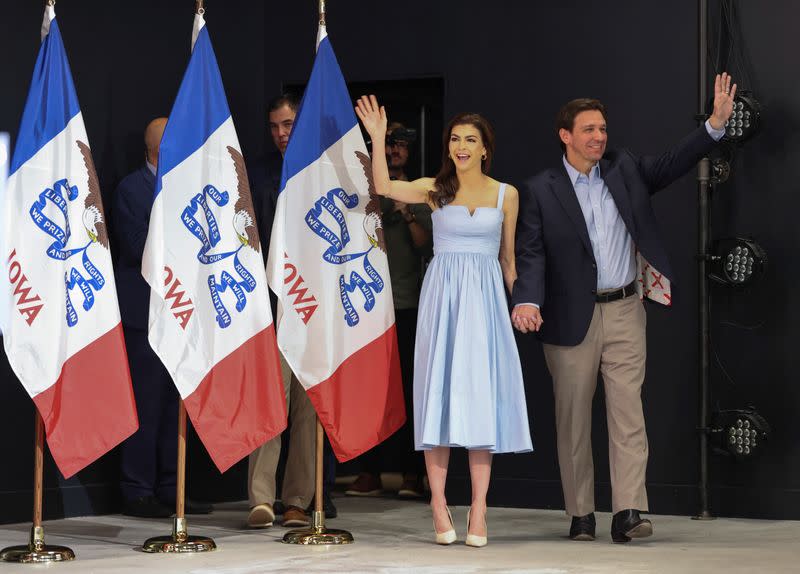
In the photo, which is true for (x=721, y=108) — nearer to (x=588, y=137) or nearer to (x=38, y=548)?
(x=588, y=137)

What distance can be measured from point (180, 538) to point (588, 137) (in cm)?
238

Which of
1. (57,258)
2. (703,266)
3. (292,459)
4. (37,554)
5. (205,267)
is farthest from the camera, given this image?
(703,266)

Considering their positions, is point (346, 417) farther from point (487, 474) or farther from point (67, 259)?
point (67, 259)

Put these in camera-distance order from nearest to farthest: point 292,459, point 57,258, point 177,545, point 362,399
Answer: point 57,258
point 177,545
point 362,399
point 292,459

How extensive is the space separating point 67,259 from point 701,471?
3218 mm

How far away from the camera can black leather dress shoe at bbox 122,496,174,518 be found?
6.15m


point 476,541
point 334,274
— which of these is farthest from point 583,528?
point 334,274

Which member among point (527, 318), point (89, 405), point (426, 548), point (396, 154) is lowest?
point (426, 548)

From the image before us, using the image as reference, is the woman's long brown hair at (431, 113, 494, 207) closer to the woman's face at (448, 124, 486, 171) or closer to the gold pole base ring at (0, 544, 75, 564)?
the woman's face at (448, 124, 486, 171)

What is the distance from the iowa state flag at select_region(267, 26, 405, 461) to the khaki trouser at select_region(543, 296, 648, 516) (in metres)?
0.74

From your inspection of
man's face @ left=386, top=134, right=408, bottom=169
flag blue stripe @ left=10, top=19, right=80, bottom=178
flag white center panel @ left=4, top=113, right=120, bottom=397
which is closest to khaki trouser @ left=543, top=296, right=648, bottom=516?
man's face @ left=386, top=134, right=408, bottom=169

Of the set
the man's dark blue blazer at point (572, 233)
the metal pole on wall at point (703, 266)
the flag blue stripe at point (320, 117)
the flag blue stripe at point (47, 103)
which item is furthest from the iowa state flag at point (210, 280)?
the metal pole on wall at point (703, 266)

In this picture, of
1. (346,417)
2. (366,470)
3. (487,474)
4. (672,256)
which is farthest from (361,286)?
(366,470)

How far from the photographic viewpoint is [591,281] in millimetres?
5406
